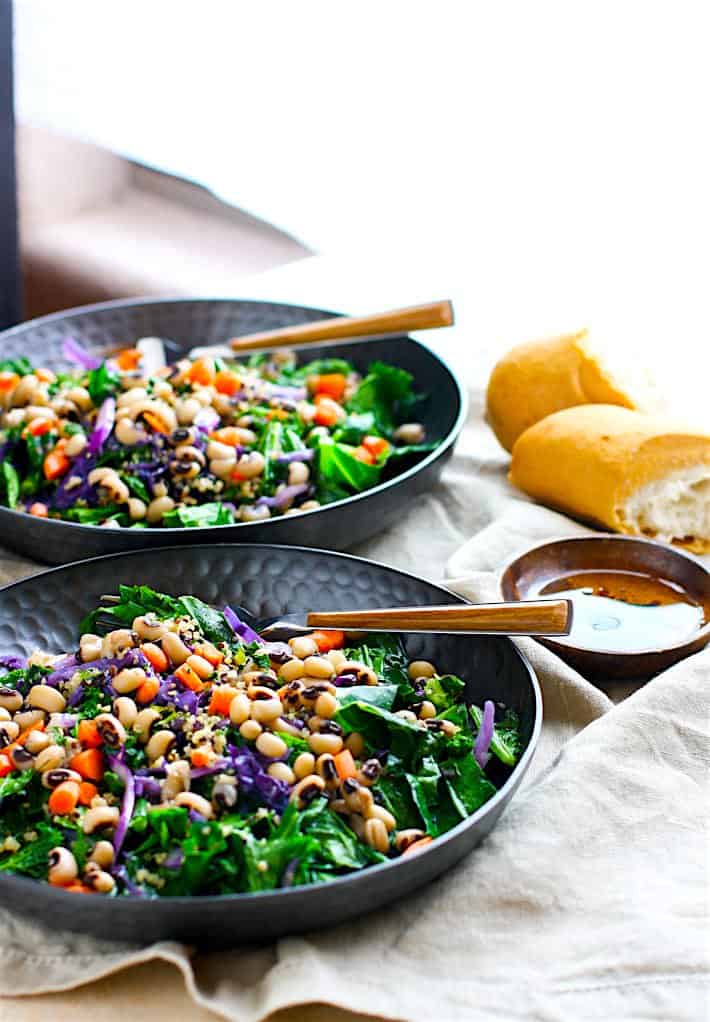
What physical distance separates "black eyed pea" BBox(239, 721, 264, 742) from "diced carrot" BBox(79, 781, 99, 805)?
0.16 meters

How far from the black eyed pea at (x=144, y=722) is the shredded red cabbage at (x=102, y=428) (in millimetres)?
689

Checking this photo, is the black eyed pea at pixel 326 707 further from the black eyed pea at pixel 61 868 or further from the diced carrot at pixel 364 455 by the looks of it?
the diced carrot at pixel 364 455

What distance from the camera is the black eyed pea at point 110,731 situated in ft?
4.17

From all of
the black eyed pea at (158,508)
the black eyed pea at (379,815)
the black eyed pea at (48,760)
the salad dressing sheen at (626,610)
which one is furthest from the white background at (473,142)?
the black eyed pea at (48,760)

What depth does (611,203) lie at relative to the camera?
310 cm

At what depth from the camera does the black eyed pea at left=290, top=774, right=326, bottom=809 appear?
3.94 ft

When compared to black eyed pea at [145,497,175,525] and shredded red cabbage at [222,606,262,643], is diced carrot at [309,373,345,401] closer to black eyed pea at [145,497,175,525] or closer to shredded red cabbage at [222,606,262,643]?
black eyed pea at [145,497,175,525]

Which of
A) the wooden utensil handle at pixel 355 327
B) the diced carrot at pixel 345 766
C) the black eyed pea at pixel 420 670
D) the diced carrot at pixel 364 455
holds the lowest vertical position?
the diced carrot at pixel 345 766

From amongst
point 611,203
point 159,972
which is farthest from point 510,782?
point 611,203

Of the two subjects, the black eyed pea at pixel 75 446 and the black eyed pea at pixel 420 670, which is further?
the black eyed pea at pixel 75 446

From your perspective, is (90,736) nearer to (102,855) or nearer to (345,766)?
(102,855)

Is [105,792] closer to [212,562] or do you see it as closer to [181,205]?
[212,562]

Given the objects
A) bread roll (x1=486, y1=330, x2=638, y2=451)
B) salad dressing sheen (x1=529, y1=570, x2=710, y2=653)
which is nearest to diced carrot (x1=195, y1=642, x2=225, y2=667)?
salad dressing sheen (x1=529, y1=570, x2=710, y2=653)

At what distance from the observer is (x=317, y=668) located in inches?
53.9
